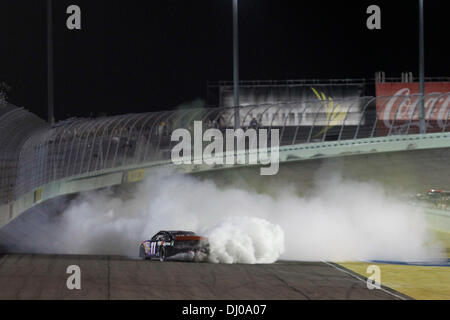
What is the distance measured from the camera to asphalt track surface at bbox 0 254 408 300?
1856 centimetres

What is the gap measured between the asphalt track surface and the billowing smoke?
3634 mm

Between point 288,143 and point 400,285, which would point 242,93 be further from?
point 400,285

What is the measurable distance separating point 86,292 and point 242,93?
64997 millimetres

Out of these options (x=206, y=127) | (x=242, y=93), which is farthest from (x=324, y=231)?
(x=242, y=93)

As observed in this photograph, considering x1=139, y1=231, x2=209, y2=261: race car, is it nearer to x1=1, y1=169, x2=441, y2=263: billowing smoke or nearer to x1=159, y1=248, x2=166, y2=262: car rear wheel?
x1=159, y1=248, x2=166, y2=262: car rear wheel

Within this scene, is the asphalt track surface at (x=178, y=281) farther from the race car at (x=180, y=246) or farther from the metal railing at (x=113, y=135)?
the metal railing at (x=113, y=135)

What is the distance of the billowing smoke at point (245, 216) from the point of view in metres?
31.8

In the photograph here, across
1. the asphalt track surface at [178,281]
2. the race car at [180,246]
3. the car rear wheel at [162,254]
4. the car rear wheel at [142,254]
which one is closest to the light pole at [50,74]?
the car rear wheel at [142,254]

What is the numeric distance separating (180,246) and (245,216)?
5.10 metres

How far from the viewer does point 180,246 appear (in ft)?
86.4

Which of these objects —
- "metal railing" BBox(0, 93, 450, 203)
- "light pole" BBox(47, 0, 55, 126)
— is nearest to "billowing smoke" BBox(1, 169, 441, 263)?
"metal railing" BBox(0, 93, 450, 203)

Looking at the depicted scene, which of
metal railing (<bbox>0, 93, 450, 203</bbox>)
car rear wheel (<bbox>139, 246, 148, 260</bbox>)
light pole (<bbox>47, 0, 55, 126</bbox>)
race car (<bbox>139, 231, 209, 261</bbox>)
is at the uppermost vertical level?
light pole (<bbox>47, 0, 55, 126</bbox>)

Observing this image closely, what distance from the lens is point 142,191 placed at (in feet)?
107

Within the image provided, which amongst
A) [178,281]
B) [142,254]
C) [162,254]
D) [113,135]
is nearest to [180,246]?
[162,254]
